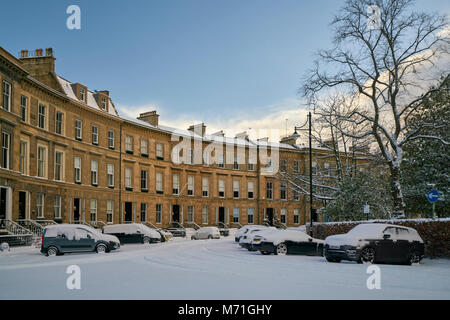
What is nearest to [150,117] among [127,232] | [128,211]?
[128,211]

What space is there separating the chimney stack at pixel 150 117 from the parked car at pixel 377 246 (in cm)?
3737

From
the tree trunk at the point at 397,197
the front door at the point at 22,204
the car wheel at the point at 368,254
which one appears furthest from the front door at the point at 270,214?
the car wheel at the point at 368,254

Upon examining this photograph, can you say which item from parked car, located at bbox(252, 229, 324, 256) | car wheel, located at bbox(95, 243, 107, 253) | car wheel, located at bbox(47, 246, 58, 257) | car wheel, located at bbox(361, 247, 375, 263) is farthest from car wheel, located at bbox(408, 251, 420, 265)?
car wheel, located at bbox(47, 246, 58, 257)

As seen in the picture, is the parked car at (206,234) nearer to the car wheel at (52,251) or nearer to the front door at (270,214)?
the front door at (270,214)

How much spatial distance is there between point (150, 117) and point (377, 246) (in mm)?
39652

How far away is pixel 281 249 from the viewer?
24828 mm

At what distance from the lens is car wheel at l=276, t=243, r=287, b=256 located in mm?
24688

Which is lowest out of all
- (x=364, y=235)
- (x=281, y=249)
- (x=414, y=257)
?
(x=281, y=249)

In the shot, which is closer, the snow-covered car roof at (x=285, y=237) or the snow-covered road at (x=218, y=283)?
the snow-covered road at (x=218, y=283)

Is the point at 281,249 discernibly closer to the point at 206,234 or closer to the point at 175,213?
the point at 206,234

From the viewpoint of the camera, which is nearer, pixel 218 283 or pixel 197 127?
pixel 218 283

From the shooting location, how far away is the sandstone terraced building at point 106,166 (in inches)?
1323

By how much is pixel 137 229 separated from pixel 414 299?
87.5 ft

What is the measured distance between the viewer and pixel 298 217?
69000 mm
